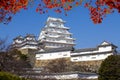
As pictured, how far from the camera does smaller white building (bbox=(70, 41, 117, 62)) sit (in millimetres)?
49156

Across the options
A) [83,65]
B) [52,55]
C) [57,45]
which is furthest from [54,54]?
[57,45]

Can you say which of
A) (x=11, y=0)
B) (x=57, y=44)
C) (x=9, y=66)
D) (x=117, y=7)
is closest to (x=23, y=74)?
(x=9, y=66)

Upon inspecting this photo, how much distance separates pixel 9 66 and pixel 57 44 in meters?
32.8

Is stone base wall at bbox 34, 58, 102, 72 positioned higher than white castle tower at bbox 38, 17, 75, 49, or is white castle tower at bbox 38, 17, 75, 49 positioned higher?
white castle tower at bbox 38, 17, 75, 49

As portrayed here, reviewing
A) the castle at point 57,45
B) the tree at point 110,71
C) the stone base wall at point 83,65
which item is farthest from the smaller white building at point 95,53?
the tree at point 110,71

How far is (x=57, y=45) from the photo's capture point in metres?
68.1

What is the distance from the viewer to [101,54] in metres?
49.8

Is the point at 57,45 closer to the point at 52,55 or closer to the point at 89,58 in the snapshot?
the point at 52,55

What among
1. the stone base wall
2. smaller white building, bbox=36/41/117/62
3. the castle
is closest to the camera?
the stone base wall

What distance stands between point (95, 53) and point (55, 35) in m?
20.3

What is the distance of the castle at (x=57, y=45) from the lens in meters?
49.8

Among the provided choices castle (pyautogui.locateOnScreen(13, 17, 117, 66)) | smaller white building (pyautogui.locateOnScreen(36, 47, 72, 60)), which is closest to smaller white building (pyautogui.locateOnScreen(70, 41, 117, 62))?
castle (pyautogui.locateOnScreen(13, 17, 117, 66))

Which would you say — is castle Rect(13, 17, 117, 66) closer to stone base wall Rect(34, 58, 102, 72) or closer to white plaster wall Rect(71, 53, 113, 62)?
white plaster wall Rect(71, 53, 113, 62)

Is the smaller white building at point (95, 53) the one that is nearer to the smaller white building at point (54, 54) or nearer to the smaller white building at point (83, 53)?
the smaller white building at point (83, 53)
